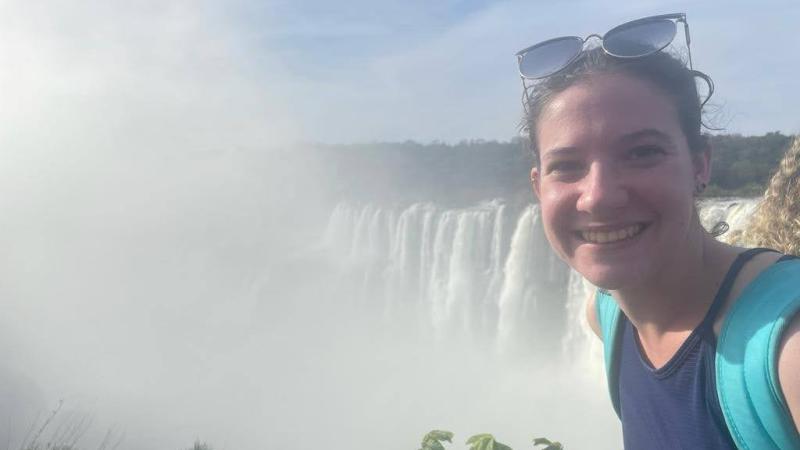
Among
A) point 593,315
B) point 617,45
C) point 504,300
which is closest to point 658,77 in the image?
point 617,45

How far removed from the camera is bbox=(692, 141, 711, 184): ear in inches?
43.3

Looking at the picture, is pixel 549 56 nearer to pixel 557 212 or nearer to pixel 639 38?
pixel 639 38

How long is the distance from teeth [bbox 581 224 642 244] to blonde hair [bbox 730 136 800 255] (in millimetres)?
453

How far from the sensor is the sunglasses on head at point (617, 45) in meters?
1.12

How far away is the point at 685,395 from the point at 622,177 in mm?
328

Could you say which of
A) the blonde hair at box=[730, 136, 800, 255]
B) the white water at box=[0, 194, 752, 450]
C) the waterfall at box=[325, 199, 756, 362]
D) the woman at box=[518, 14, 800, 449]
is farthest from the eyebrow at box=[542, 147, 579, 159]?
the waterfall at box=[325, 199, 756, 362]

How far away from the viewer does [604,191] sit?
1.04 meters

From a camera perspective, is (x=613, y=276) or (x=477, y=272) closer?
(x=613, y=276)

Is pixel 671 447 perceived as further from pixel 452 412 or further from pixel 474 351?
pixel 474 351

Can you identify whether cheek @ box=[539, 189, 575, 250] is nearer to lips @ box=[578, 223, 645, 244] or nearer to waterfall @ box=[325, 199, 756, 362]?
lips @ box=[578, 223, 645, 244]

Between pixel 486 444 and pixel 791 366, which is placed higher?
pixel 486 444

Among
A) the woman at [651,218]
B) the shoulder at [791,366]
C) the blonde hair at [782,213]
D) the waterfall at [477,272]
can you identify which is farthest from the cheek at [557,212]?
the waterfall at [477,272]

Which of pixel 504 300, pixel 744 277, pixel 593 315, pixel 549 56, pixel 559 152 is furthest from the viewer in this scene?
pixel 504 300

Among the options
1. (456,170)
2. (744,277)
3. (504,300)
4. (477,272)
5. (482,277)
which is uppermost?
(456,170)
